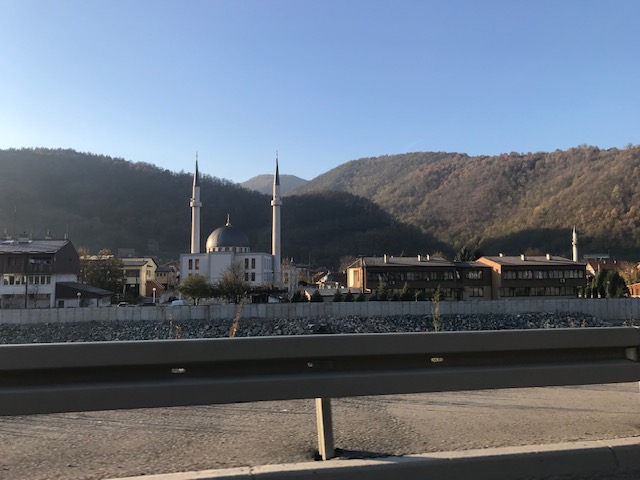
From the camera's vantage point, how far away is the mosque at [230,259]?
79188mm

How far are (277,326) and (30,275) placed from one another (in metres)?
32.5

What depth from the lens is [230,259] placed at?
79.3 metres

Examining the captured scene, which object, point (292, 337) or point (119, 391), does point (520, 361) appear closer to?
point (292, 337)

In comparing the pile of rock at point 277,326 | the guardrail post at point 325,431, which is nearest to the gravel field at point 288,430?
the guardrail post at point 325,431

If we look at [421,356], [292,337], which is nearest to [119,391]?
[292,337]

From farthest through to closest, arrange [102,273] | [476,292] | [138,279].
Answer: [138,279] → [102,273] → [476,292]

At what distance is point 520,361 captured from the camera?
4.16 m

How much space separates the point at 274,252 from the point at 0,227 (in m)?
86.3

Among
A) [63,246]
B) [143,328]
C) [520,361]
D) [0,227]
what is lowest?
[143,328]

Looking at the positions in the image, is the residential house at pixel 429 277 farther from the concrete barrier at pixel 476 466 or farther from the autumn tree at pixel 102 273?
the concrete barrier at pixel 476 466

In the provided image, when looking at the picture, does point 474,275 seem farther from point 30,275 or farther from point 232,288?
point 30,275

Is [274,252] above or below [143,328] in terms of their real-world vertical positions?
above

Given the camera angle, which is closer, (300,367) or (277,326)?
(300,367)

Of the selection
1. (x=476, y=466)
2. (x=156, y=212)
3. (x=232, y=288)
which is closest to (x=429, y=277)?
(x=232, y=288)
